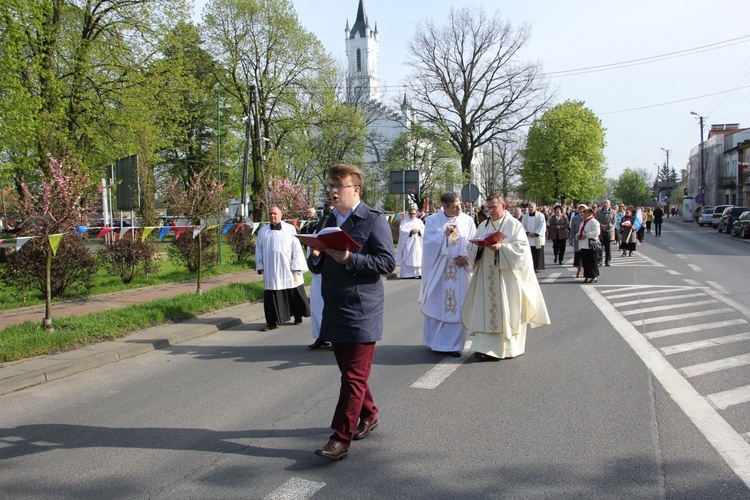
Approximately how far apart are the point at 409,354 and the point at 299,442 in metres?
2.90

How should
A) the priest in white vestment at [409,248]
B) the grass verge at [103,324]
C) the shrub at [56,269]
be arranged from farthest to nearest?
the priest in white vestment at [409,248] < the shrub at [56,269] < the grass verge at [103,324]

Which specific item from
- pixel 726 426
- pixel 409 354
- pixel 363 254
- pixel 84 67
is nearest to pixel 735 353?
pixel 726 426

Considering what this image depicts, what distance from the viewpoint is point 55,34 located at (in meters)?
21.6

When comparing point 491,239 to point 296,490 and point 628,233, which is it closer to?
point 296,490

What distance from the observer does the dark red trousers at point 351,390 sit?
3969 millimetres

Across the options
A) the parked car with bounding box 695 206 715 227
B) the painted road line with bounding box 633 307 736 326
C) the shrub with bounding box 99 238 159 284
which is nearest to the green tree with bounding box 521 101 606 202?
the parked car with bounding box 695 206 715 227

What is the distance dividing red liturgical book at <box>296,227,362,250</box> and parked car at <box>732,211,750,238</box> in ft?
117

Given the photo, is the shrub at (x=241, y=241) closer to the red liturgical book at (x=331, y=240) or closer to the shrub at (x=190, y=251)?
the shrub at (x=190, y=251)

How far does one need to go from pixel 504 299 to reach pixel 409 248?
7.12 m

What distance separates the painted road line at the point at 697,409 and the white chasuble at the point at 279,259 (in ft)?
15.3

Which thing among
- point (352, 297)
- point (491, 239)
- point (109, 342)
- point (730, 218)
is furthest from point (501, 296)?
point (730, 218)

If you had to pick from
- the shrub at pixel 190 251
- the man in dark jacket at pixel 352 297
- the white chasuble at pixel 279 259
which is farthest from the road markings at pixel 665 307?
the shrub at pixel 190 251

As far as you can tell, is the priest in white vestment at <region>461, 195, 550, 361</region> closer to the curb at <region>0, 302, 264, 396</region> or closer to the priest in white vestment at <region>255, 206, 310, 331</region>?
the priest in white vestment at <region>255, 206, 310, 331</region>

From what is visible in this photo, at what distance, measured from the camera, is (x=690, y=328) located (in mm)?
8359
